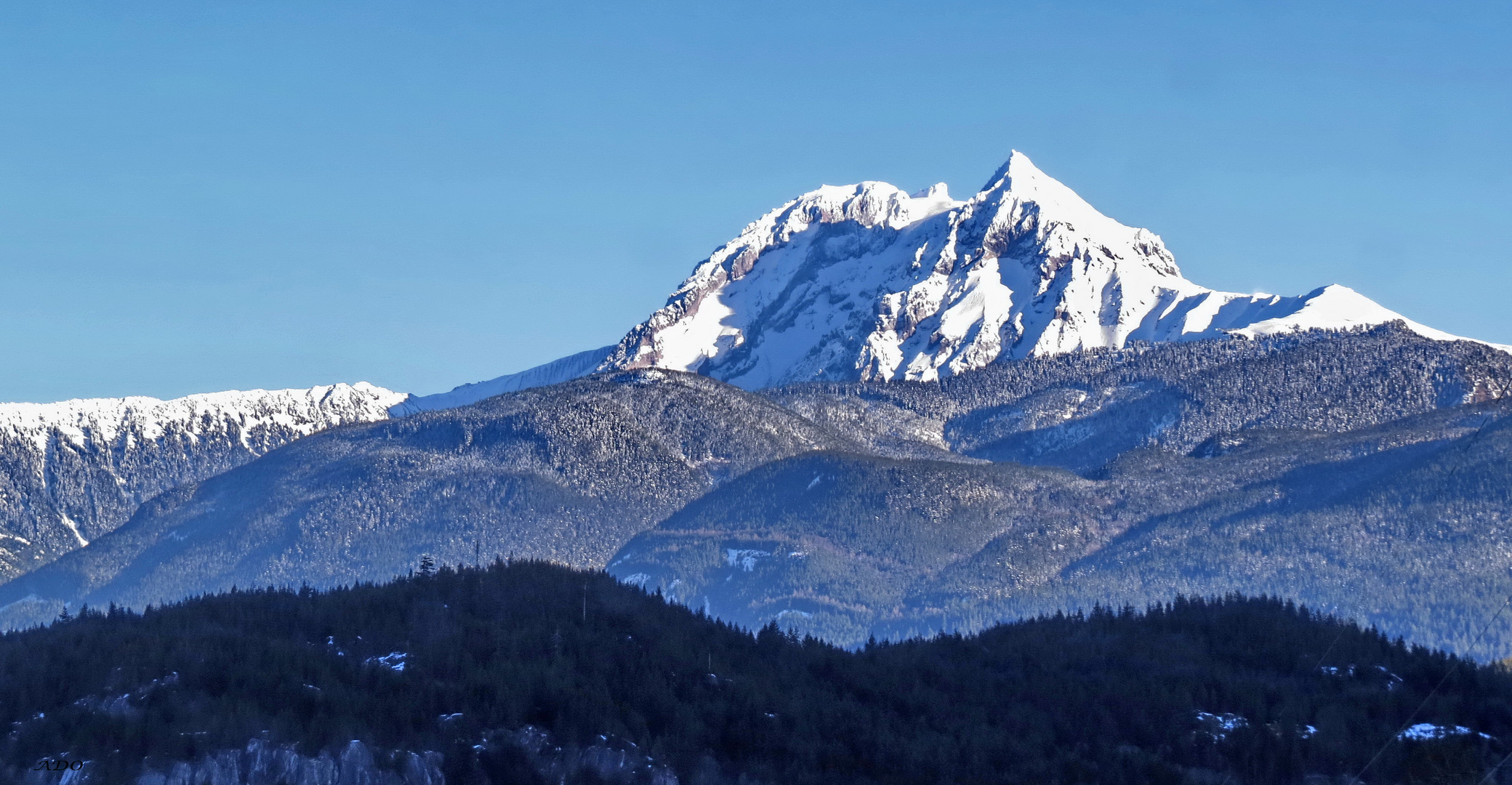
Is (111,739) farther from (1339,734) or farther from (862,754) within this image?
(1339,734)

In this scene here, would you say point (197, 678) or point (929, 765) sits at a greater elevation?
point (197, 678)

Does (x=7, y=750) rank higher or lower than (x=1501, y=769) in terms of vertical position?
higher

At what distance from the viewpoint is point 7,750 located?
176 m

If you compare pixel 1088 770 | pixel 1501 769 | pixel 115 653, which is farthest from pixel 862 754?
pixel 115 653

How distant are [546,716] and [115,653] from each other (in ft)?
133

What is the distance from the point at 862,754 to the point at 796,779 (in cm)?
1029

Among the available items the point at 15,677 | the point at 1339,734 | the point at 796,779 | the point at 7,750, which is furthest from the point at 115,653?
the point at 1339,734

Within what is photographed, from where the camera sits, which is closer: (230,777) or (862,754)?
(230,777)

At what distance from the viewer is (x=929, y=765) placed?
639 ft

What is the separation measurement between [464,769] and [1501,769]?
303ft

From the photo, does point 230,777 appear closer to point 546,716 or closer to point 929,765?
point 546,716

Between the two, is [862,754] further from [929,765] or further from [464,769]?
[464,769]

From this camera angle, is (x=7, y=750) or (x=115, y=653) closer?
(x=7, y=750)

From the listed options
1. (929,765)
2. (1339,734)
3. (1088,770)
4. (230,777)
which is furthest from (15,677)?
(1339,734)
